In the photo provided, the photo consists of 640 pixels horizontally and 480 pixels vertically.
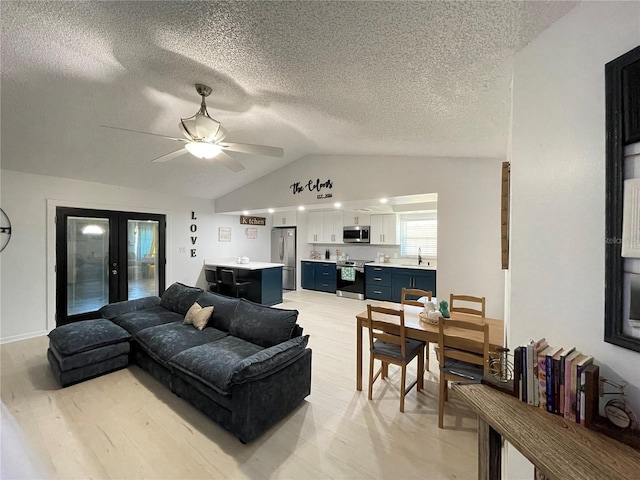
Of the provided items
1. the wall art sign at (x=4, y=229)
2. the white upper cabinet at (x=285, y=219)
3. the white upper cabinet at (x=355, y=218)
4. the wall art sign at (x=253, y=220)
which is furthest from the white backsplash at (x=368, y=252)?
the wall art sign at (x=4, y=229)

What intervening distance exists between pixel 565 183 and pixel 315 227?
6.39m

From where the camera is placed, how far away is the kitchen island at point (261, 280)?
5.59m

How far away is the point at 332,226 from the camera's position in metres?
7.17

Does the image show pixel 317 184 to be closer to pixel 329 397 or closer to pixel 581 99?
pixel 329 397

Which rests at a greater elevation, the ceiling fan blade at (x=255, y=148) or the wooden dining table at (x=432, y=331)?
the ceiling fan blade at (x=255, y=148)

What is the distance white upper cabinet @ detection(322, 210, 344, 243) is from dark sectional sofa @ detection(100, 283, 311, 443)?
419 cm

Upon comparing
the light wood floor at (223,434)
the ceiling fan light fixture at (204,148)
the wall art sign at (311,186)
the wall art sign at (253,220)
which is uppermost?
the wall art sign at (311,186)

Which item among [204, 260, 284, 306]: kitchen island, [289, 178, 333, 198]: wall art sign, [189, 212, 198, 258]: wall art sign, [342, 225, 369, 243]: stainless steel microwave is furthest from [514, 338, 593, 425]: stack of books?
[189, 212, 198, 258]: wall art sign

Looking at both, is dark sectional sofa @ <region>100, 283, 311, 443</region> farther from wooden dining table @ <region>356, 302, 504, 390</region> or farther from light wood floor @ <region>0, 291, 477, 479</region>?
wooden dining table @ <region>356, 302, 504, 390</region>

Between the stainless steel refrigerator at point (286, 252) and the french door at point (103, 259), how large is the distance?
10.0ft

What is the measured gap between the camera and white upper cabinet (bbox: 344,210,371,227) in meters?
6.64

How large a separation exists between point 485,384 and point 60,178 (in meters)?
5.90

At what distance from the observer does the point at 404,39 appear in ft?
4.34

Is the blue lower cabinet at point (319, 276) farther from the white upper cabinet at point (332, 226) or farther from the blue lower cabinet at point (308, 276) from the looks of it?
Result: the white upper cabinet at point (332, 226)
